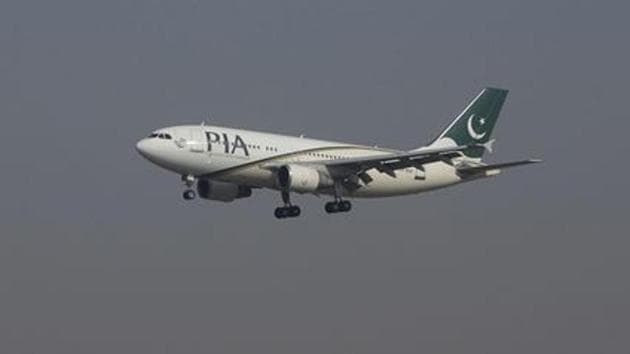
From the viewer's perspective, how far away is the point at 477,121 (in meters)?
114

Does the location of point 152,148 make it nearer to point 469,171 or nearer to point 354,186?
point 354,186

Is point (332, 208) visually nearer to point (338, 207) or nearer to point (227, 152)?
point (338, 207)

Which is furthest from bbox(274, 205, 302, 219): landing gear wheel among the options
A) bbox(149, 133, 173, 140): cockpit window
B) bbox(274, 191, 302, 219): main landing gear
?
bbox(149, 133, 173, 140): cockpit window

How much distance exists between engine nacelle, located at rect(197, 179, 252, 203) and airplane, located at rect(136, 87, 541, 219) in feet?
0.19

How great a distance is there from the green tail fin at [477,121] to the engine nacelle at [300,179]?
15814mm

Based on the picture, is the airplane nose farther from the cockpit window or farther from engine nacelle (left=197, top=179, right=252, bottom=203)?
engine nacelle (left=197, top=179, right=252, bottom=203)

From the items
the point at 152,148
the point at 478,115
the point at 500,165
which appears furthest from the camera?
the point at 478,115

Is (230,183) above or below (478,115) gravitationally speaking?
below

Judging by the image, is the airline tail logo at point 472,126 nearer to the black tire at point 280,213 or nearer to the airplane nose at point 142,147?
the black tire at point 280,213

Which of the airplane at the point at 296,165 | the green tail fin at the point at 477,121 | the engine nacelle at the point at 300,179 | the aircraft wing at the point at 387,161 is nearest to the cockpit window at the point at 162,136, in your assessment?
the airplane at the point at 296,165

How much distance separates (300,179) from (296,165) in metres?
1.12

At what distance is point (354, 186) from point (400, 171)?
3.85 m

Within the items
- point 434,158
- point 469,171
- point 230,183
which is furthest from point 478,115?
point 230,183

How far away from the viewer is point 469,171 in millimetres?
107938
